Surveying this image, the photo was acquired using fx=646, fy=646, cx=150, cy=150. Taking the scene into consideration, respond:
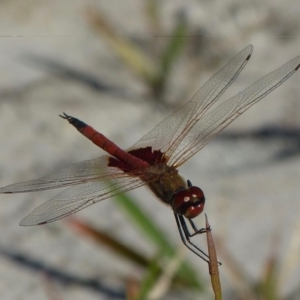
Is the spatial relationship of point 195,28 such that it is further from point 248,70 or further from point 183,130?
point 183,130

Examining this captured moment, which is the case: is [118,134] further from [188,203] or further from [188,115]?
[188,203]

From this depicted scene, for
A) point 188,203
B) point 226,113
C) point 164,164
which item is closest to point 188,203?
point 188,203

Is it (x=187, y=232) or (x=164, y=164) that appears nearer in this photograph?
(x=187, y=232)

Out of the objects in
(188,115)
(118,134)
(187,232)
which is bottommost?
(187,232)

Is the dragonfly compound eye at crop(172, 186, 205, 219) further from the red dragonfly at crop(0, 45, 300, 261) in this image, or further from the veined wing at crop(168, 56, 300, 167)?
the veined wing at crop(168, 56, 300, 167)

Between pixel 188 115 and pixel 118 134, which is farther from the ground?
pixel 118 134

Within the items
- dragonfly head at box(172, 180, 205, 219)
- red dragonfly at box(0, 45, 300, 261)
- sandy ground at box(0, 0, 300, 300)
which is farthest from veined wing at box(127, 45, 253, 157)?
sandy ground at box(0, 0, 300, 300)
